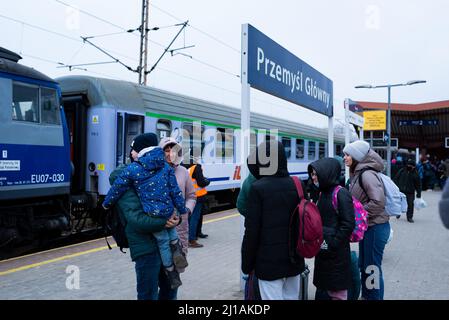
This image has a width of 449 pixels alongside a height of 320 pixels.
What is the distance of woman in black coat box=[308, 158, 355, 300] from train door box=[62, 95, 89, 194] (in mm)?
6041

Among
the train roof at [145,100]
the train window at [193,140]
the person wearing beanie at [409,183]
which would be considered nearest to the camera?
the train roof at [145,100]

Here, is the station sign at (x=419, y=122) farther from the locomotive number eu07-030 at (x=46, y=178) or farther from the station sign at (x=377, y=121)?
the locomotive number eu07-030 at (x=46, y=178)

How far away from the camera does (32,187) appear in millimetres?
6691

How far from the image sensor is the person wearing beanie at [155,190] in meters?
3.26

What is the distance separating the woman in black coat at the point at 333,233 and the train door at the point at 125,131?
226 inches

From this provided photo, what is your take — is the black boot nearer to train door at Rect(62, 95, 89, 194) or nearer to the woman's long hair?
the woman's long hair

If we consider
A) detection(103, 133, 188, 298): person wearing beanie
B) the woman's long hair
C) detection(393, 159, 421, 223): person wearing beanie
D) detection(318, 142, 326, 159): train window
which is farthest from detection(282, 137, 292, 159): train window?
detection(103, 133, 188, 298): person wearing beanie

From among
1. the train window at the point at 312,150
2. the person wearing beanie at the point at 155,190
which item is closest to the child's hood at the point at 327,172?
the person wearing beanie at the point at 155,190

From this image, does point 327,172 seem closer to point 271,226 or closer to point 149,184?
point 271,226

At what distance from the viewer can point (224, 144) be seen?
12156 millimetres

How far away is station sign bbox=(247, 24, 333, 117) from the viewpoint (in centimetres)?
475

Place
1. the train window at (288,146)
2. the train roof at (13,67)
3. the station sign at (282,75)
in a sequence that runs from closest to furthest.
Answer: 1. the station sign at (282,75)
2. the train roof at (13,67)
3. the train window at (288,146)

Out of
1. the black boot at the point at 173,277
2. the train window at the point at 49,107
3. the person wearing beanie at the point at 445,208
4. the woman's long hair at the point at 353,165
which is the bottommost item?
the black boot at the point at 173,277

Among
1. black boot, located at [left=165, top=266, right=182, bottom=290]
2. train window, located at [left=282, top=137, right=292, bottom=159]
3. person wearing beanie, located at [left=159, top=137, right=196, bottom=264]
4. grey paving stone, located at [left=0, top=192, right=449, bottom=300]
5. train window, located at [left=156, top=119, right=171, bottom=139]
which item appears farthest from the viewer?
train window, located at [left=282, top=137, right=292, bottom=159]
